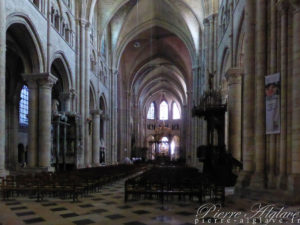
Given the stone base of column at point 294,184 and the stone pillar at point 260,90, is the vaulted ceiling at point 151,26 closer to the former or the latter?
the stone pillar at point 260,90

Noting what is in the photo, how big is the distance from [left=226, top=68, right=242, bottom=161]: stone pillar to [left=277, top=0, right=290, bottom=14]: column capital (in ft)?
23.2

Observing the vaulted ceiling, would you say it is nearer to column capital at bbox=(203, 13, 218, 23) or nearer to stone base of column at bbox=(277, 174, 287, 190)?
column capital at bbox=(203, 13, 218, 23)

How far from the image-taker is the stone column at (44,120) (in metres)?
17.5

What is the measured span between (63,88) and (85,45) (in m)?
4.67

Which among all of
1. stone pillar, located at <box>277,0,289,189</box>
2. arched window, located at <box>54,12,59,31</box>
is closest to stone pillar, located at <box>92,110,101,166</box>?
arched window, located at <box>54,12,59,31</box>

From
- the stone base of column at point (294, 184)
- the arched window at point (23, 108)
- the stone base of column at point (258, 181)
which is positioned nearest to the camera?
the stone base of column at point (294, 184)

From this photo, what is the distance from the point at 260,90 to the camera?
10.7 meters

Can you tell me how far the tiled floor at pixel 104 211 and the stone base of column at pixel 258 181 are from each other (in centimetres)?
80

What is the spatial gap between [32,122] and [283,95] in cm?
1427

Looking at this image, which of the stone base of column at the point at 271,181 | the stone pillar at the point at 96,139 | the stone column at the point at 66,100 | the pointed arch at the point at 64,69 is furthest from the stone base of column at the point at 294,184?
the stone pillar at the point at 96,139

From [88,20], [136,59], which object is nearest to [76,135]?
[88,20]

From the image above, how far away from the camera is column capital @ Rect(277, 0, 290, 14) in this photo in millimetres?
9297

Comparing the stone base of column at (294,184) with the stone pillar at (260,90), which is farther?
the stone pillar at (260,90)

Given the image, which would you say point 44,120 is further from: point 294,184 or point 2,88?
point 294,184
